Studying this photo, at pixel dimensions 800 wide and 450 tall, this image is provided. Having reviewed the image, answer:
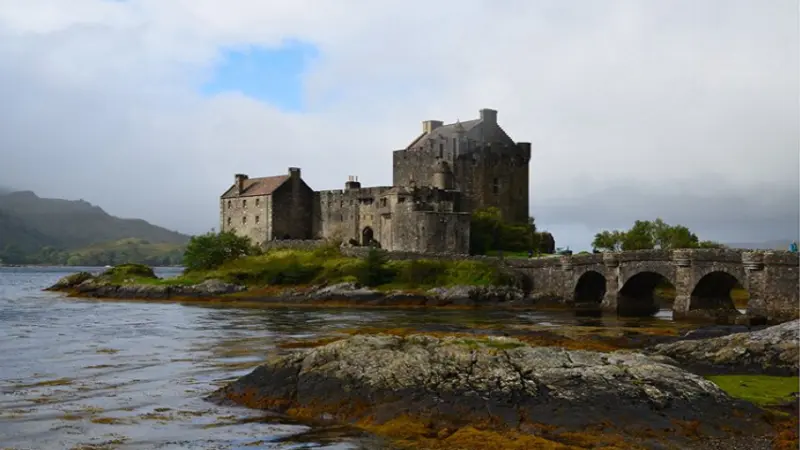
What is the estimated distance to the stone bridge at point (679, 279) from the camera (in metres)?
35.9

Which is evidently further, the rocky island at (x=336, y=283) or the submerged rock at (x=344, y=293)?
the submerged rock at (x=344, y=293)

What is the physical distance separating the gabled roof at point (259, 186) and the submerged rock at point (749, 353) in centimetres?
5019

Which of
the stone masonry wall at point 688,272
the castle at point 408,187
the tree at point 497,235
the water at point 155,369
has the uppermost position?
the castle at point 408,187

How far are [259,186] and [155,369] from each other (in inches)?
1943

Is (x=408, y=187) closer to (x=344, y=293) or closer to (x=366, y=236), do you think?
(x=366, y=236)

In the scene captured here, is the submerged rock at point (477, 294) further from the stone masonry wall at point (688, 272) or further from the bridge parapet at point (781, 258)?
the bridge parapet at point (781, 258)

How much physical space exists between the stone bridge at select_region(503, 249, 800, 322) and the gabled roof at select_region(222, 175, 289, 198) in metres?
23.6

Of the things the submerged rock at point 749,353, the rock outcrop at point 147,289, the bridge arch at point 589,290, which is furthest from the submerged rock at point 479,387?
the rock outcrop at point 147,289

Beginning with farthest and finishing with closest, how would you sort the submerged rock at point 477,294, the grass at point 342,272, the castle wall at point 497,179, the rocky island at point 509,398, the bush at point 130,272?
the bush at point 130,272, the castle wall at point 497,179, the grass at point 342,272, the submerged rock at point 477,294, the rocky island at point 509,398

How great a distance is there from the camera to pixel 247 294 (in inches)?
2180

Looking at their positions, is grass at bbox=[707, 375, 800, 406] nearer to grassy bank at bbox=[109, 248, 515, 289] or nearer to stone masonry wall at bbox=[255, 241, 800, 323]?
stone masonry wall at bbox=[255, 241, 800, 323]

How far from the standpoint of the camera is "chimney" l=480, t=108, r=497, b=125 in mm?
68625

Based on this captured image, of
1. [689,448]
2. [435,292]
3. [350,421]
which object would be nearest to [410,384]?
[350,421]

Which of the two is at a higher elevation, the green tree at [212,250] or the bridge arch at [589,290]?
the green tree at [212,250]
